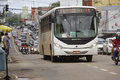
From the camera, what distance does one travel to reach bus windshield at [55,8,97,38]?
25.0 metres

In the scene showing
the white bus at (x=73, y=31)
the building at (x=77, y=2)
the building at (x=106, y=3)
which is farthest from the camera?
the building at (x=77, y=2)

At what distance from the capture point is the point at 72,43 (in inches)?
983

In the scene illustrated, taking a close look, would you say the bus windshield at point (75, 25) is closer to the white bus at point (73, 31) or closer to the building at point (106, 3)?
the white bus at point (73, 31)

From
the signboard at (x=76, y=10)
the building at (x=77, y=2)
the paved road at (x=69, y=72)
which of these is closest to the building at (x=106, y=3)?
the building at (x=77, y=2)

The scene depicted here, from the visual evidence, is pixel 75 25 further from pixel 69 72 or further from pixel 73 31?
pixel 69 72

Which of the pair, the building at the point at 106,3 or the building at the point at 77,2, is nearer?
the building at the point at 106,3

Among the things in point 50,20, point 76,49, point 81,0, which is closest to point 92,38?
point 76,49

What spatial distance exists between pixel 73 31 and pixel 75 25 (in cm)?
38

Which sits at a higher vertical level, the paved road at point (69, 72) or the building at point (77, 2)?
the building at point (77, 2)

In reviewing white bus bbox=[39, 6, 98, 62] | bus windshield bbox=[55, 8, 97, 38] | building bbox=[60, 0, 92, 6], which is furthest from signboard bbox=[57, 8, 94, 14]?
building bbox=[60, 0, 92, 6]

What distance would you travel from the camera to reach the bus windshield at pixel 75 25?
82.1 feet

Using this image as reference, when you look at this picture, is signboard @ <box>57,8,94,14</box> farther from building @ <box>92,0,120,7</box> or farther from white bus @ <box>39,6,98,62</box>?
building @ <box>92,0,120,7</box>

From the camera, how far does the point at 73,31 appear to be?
82.1 feet

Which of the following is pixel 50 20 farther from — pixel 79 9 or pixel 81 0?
pixel 81 0
